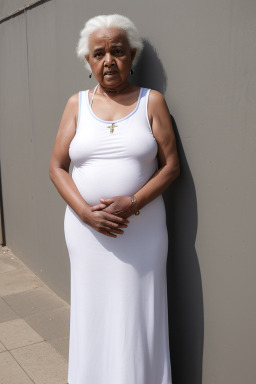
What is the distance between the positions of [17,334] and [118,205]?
1923 mm

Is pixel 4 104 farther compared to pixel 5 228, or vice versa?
pixel 5 228

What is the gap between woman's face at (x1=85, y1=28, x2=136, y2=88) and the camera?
2613 millimetres

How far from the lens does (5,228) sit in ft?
19.5

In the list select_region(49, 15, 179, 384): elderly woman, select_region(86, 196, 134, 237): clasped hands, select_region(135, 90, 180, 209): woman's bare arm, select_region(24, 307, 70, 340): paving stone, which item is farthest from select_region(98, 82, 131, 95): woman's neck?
select_region(24, 307, 70, 340): paving stone

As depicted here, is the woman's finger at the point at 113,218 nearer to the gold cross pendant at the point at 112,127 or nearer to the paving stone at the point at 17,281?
the gold cross pendant at the point at 112,127

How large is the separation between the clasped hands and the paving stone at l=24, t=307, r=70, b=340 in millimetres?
1650

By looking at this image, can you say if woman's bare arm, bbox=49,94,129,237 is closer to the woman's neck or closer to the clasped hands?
the clasped hands

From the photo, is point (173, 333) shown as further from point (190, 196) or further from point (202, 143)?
point (202, 143)

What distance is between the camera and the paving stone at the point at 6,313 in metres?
4.22

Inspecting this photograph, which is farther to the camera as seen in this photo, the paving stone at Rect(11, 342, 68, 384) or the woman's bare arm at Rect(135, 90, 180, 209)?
the paving stone at Rect(11, 342, 68, 384)

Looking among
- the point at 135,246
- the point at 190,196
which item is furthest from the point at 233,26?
the point at 135,246

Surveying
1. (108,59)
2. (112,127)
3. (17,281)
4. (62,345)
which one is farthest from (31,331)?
(108,59)

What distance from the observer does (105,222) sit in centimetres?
256

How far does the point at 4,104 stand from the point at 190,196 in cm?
321
